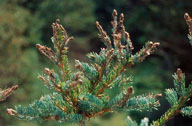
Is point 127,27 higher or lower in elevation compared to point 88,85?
higher

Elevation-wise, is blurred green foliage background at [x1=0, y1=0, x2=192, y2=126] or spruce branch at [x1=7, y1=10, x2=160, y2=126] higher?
blurred green foliage background at [x1=0, y1=0, x2=192, y2=126]

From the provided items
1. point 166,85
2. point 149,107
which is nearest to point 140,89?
point 166,85

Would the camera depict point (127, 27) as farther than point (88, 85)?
Yes

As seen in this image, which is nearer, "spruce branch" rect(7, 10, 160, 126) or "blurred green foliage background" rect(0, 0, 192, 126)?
"spruce branch" rect(7, 10, 160, 126)

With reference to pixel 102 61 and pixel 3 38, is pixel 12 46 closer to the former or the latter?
pixel 3 38
